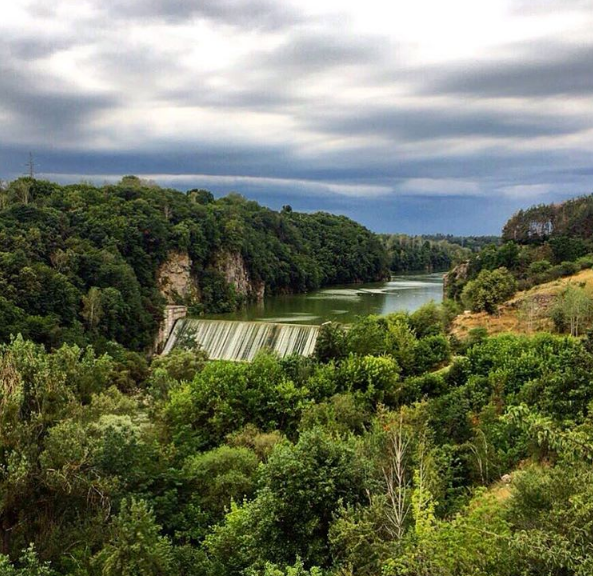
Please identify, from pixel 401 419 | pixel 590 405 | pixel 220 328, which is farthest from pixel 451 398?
pixel 220 328

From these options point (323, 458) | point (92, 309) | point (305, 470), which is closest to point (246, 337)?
point (92, 309)

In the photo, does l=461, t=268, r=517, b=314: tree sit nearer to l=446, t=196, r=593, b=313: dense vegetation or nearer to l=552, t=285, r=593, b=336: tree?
l=446, t=196, r=593, b=313: dense vegetation

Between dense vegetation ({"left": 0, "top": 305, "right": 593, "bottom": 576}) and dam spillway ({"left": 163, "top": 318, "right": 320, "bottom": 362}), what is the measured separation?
11633 mm

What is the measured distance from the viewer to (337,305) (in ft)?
185

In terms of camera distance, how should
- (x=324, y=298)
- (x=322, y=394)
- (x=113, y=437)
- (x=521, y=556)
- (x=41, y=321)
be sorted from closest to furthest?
(x=521, y=556) → (x=113, y=437) → (x=322, y=394) → (x=41, y=321) → (x=324, y=298)

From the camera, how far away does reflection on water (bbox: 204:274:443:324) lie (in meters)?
48.6

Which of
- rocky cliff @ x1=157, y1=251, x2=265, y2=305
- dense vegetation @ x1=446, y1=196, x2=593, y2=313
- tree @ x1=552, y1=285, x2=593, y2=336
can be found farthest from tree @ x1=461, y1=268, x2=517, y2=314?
rocky cliff @ x1=157, y1=251, x2=265, y2=305

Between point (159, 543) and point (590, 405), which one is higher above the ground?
point (590, 405)

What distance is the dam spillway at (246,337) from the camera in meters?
34.3

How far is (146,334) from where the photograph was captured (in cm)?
4634

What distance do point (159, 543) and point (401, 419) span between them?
7651 mm

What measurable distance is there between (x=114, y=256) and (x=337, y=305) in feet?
70.1

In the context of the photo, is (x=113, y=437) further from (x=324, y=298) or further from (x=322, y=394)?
(x=324, y=298)

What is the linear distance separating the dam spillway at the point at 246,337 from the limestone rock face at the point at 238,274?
73.0 feet
